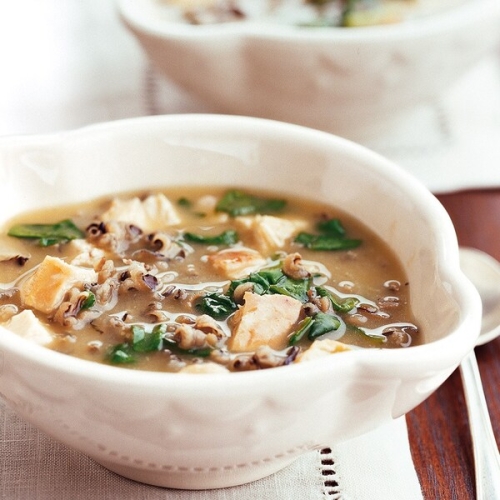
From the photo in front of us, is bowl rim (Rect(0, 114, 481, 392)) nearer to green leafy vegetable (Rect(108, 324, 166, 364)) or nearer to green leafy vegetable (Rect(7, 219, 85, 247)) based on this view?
green leafy vegetable (Rect(108, 324, 166, 364))

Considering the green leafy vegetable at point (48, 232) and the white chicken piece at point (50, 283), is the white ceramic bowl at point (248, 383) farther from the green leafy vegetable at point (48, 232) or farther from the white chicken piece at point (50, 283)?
the white chicken piece at point (50, 283)

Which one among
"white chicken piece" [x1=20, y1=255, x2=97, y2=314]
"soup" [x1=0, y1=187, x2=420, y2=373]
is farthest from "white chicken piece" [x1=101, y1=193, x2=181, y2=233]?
"white chicken piece" [x1=20, y1=255, x2=97, y2=314]

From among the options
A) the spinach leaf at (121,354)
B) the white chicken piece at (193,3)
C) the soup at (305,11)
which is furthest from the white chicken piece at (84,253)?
the white chicken piece at (193,3)

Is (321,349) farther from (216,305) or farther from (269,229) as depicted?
(269,229)

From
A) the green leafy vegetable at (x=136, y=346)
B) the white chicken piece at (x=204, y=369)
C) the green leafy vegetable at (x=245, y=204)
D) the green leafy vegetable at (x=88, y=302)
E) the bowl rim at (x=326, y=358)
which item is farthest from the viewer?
the green leafy vegetable at (x=245, y=204)

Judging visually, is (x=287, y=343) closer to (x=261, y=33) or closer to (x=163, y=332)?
(x=163, y=332)

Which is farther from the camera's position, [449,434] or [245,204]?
[245,204]

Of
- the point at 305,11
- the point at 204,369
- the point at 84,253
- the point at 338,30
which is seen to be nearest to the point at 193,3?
the point at 305,11
